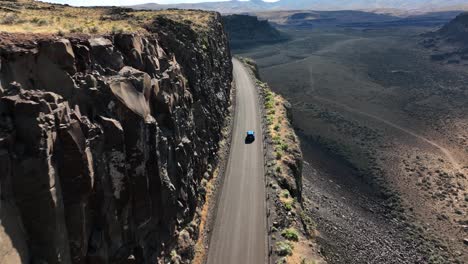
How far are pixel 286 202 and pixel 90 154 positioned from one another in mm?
24843

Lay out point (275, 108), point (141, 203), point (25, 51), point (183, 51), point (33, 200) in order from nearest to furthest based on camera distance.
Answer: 1. point (33, 200)
2. point (25, 51)
3. point (141, 203)
4. point (183, 51)
5. point (275, 108)

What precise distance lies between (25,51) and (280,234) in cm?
2509

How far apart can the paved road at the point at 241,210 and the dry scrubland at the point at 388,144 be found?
9.82 m

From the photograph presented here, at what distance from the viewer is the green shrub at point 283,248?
32.8m

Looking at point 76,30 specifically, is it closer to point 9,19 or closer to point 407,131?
point 9,19

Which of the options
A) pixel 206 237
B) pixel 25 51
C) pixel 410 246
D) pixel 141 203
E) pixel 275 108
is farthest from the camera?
pixel 275 108

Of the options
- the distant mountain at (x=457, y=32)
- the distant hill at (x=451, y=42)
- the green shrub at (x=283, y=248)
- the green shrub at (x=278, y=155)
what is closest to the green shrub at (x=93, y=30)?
the green shrub at (x=283, y=248)

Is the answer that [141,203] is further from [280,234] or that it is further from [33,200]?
[280,234]

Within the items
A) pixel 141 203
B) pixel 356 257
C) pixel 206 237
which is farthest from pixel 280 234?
pixel 141 203

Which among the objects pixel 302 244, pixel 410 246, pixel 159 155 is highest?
pixel 159 155

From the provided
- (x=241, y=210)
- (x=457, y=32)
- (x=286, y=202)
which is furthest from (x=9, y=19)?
(x=457, y=32)

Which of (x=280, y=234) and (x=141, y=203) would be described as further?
(x=280, y=234)

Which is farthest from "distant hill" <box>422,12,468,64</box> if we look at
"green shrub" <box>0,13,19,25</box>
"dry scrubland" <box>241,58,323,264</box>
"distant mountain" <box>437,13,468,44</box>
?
"green shrub" <box>0,13,19,25</box>

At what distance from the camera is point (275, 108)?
7212 cm
